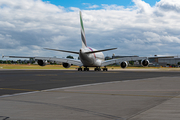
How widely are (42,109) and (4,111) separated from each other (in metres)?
1.25

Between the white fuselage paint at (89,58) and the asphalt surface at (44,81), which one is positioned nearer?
the asphalt surface at (44,81)

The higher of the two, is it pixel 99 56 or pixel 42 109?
pixel 99 56

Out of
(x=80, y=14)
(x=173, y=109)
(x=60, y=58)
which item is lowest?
(x=173, y=109)

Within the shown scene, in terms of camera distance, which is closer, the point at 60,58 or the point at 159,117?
the point at 159,117

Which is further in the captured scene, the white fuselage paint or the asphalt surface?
the white fuselage paint

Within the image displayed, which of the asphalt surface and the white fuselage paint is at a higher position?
the white fuselage paint

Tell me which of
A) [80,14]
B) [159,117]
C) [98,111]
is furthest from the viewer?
[80,14]

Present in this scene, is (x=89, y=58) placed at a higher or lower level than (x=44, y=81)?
higher

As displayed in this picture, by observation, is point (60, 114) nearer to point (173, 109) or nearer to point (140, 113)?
point (140, 113)

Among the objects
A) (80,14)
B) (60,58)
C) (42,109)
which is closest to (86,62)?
(60,58)

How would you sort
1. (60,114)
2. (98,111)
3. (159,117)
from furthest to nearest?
1. (98,111)
2. (60,114)
3. (159,117)

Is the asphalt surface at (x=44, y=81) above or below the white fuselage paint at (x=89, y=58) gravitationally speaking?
below

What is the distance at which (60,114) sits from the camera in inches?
300

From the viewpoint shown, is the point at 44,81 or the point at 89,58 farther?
the point at 89,58
